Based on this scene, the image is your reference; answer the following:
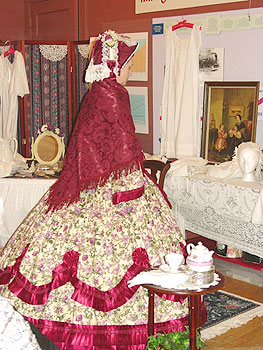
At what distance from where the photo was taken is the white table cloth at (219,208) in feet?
13.0

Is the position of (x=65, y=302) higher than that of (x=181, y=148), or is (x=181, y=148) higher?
(x=181, y=148)

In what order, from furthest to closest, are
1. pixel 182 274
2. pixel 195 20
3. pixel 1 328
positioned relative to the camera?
pixel 195 20
pixel 182 274
pixel 1 328

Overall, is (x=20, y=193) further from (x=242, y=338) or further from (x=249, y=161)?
(x=242, y=338)

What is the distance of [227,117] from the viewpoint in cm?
473

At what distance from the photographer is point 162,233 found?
10.3 ft

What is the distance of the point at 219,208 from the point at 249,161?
0.41m

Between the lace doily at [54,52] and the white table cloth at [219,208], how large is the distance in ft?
6.02

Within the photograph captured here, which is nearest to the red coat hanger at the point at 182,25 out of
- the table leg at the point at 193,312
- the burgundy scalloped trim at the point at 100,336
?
the burgundy scalloped trim at the point at 100,336

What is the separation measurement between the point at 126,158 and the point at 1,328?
5.32 ft

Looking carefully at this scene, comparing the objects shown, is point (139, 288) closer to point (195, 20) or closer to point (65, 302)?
point (65, 302)

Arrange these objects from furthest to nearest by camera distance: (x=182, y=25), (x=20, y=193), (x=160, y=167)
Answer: (x=182, y=25)
(x=20, y=193)
(x=160, y=167)

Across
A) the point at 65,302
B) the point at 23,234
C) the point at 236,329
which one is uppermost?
the point at 23,234

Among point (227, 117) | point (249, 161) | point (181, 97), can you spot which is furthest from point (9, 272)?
point (181, 97)

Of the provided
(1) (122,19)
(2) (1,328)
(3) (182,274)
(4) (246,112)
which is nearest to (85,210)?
(3) (182,274)
